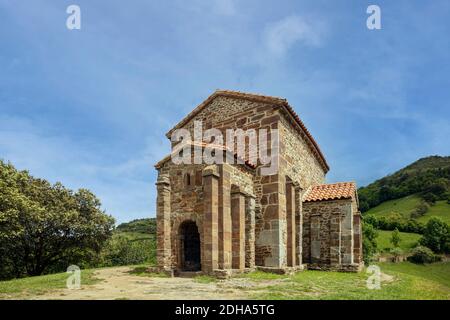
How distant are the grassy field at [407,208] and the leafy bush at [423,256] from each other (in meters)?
17.9

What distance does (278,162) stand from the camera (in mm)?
16359

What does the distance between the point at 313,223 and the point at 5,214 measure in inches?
758

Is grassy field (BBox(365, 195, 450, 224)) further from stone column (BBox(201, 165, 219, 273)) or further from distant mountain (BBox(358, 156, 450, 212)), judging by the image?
stone column (BBox(201, 165, 219, 273))

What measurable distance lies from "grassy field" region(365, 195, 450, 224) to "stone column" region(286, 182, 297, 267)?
2767 inches

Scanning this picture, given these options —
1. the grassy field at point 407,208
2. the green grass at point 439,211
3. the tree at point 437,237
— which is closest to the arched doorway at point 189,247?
the tree at point 437,237

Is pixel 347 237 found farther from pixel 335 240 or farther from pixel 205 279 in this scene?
pixel 205 279

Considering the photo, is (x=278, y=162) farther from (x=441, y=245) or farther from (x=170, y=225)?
(x=441, y=245)

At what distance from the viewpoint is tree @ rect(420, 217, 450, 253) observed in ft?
202

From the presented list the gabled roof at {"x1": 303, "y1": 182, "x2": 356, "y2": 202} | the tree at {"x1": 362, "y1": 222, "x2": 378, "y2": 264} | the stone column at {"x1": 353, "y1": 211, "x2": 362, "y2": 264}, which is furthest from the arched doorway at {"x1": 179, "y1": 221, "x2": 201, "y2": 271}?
the tree at {"x1": 362, "y1": 222, "x2": 378, "y2": 264}

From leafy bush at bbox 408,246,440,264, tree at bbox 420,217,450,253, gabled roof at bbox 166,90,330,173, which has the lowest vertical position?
leafy bush at bbox 408,246,440,264

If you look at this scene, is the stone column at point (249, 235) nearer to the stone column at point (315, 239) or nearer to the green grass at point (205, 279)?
the green grass at point (205, 279)

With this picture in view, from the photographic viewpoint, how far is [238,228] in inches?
558

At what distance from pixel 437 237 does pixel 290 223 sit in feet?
196

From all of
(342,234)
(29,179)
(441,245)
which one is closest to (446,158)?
(441,245)
